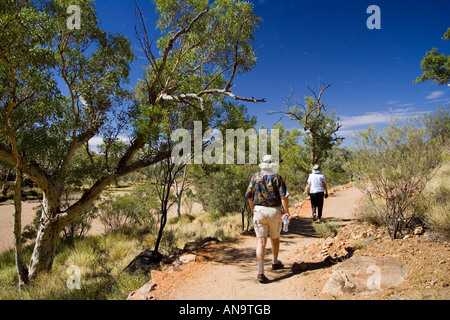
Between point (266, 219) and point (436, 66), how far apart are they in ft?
59.5

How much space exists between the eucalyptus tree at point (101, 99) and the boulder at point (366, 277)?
13.8ft

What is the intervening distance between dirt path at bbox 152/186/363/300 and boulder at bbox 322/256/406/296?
322mm

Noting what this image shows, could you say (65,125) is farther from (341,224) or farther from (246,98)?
(341,224)

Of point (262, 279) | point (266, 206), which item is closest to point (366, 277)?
point (262, 279)

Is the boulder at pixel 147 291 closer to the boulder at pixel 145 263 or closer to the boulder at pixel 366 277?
the boulder at pixel 145 263

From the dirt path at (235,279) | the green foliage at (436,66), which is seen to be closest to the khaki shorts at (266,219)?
the dirt path at (235,279)

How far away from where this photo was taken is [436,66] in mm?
14961

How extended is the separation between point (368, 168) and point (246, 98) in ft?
10.9

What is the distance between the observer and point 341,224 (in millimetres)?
7113

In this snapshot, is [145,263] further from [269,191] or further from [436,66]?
[436,66]

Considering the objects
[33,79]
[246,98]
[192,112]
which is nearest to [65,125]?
[33,79]

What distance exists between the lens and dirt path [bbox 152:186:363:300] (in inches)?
145

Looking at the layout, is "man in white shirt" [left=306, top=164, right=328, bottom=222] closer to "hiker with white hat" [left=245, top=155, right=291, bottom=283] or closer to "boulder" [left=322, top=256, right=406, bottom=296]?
"boulder" [left=322, top=256, right=406, bottom=296]

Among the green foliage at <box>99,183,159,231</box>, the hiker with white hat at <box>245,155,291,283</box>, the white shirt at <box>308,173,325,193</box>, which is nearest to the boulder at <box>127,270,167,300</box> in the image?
the hiker with white hat at <box>245,155,291,283</box>
